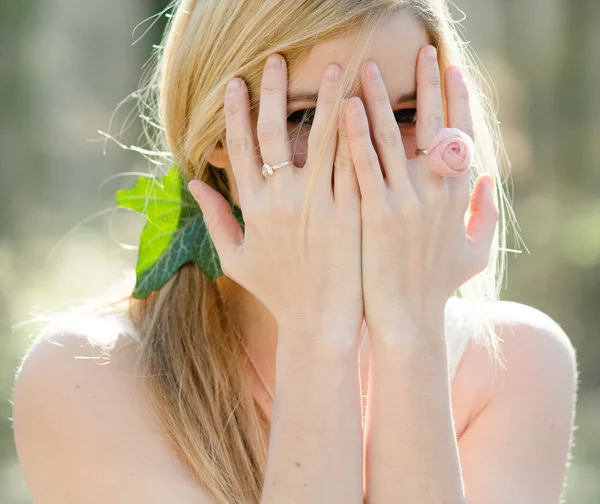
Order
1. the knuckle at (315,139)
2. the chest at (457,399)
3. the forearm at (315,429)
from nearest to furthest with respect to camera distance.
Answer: the forearm at (315,429) → the knuckle at (315,139) → the chest at (457,399)

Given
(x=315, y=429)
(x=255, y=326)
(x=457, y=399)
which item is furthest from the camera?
(x=255, y=326)

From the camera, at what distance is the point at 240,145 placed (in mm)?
1793

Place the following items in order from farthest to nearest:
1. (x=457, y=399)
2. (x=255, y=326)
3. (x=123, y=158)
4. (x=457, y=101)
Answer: (x=123, y=158), (x=255, y=326), (x=457, y=399), (x=457, y=101)

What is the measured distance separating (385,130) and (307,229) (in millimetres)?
273

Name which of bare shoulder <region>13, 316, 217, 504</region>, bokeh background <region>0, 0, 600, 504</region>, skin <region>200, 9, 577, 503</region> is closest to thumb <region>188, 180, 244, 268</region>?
skin <region>200, 9, 577, 503</region>

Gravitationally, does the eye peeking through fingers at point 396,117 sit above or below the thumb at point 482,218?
above

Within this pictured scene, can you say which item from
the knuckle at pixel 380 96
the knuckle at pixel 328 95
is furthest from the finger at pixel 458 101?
the knuckle at pixel 328 95

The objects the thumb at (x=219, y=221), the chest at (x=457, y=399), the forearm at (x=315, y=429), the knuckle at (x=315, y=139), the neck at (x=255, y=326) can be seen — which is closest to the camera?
the forearm at (x=315, y=429)

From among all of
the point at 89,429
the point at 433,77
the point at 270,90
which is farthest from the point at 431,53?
the point at 89,429

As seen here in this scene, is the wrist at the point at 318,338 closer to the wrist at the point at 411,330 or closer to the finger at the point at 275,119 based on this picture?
the wrist at the point at 411,330

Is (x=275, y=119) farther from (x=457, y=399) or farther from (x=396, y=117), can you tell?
(x=457, y=399)

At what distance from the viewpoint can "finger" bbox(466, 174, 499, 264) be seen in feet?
6.06

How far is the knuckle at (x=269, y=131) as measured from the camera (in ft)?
5.67

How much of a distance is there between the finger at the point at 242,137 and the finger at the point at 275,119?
43 mm
